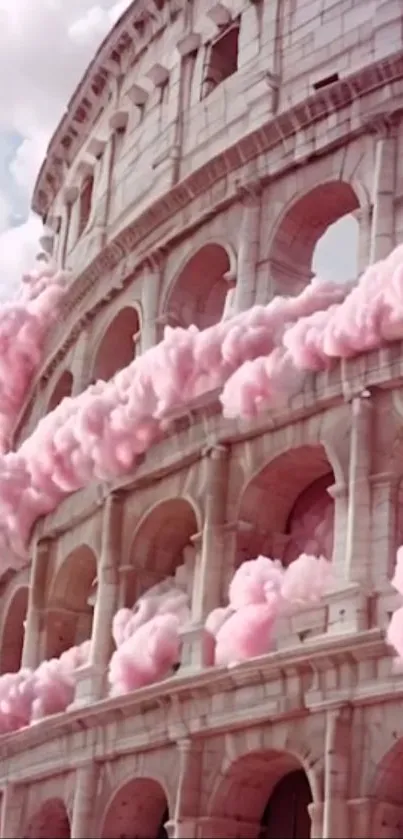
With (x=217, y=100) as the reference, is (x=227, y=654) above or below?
below

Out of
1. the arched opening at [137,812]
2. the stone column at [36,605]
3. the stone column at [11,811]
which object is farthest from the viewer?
the stone column at [36,605]

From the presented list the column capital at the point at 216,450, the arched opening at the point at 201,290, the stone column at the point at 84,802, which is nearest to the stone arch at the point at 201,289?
the arched opening at the point at 201,290

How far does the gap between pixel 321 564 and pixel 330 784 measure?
2925mm

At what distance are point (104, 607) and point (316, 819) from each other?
224 inches

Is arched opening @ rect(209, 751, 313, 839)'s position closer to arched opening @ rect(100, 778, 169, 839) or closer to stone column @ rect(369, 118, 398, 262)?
arched opening @ rect(100, 778, 169, 839)

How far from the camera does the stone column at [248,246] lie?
75.3 ft

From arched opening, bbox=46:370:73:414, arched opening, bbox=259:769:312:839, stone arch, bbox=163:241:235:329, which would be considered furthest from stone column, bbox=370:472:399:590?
arched opening, bbox=46:370:73:414

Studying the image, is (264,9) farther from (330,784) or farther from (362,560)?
(330,784)

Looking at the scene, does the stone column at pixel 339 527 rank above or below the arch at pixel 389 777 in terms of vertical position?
above

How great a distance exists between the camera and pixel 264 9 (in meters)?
25.0

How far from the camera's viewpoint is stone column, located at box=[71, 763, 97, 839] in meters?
21.0

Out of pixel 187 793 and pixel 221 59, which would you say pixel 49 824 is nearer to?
pixel 187 793

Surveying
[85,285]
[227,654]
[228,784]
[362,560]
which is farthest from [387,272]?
[85,285]

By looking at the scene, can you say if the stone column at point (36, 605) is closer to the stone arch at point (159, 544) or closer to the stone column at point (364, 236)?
the stone arch at point (159, 544)
